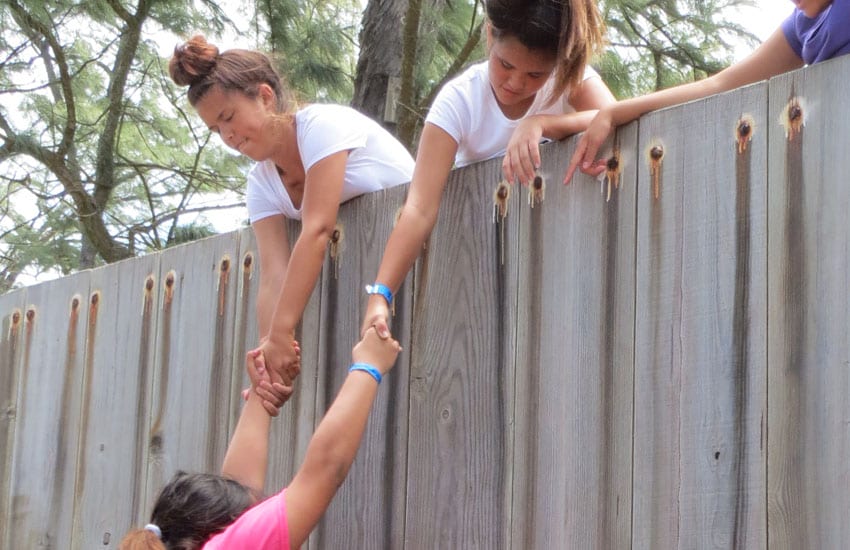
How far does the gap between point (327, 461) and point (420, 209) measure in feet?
1.74

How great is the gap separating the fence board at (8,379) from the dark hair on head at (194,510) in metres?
1.74

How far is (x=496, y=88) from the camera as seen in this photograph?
7.70 ft

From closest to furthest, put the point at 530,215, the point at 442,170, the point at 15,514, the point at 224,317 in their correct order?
the point at 530,215 < the point at 442,170 < the point at 224,317 < the point at 15,514

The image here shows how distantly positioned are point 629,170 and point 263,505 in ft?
2.75

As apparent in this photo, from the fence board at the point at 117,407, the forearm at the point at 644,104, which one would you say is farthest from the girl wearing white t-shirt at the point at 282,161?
the forearm at the point at 644,104

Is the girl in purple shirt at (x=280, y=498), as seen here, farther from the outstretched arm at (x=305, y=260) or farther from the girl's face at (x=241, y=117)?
the girl's face at (x=241, y=117)

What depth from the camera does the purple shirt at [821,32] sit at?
194cm

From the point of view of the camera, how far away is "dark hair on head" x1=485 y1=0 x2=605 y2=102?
2213 millimetres

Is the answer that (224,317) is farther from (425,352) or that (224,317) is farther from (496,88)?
(496,88)

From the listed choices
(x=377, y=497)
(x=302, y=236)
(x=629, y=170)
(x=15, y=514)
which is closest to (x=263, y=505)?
→ (x=377, y=497)

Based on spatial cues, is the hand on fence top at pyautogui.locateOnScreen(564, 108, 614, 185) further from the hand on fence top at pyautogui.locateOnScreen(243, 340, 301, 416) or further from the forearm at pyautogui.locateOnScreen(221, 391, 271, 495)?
the forearm at pyautogui.locateOnScreen(221, 391, 271, 495)

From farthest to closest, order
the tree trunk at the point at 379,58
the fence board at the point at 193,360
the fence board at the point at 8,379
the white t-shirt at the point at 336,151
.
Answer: the tree trunk at the point at 379,58 → the fence board at the point at 8,379 → the fence board at the point at 193,360 → the white t-shirt at the point at 336,151

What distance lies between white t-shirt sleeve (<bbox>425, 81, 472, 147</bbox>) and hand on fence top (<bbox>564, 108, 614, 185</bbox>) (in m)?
0.37

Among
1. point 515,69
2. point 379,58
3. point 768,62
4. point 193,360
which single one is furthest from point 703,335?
point 379,58
